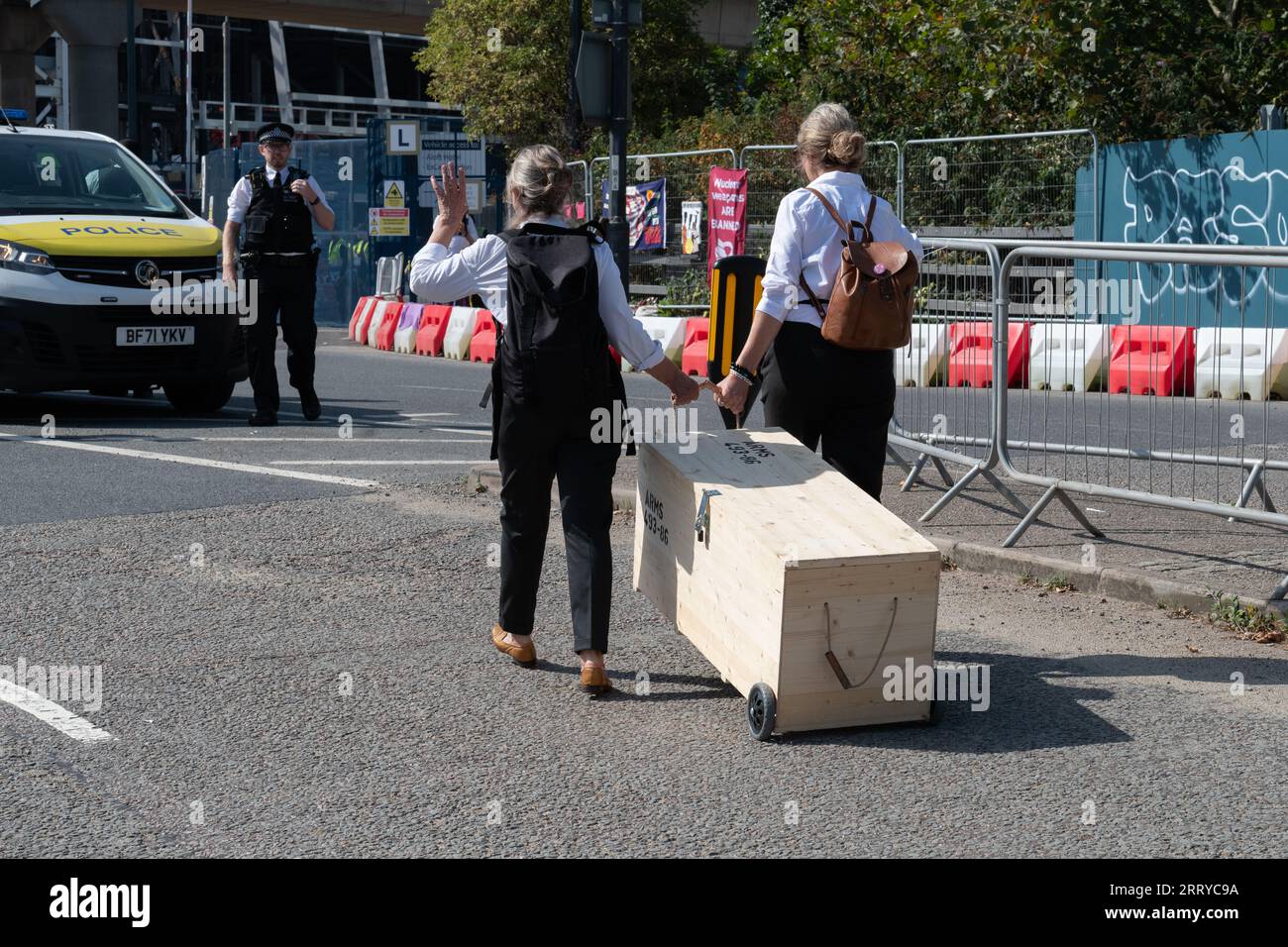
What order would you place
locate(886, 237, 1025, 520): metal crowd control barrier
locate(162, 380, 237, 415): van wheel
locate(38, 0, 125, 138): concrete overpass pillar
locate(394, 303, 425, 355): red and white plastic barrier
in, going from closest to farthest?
1. locate(886, 237, 1025, 520): metal crowd control barrier
2. locate(162, 380, 237, 415): van wheel
3. locate(394, 303, 425, 355): red and white plastic barrier
4. locate(38, 0, 125, 138): concrete overpass pillar

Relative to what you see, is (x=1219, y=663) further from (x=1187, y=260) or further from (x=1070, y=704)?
(x=1187, y=260)

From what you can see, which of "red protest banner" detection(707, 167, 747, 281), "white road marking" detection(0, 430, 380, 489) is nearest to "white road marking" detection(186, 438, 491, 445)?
"white road marking" detection(0, 430, 380, 489)

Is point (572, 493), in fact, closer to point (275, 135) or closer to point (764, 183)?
point (275, 135)

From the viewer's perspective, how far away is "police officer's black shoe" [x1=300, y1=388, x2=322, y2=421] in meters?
11.9

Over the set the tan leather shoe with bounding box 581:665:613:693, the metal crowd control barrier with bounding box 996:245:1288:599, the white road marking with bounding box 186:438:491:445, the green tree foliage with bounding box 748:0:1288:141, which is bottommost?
the tan leather shoe with bounding box 581:665:613:693

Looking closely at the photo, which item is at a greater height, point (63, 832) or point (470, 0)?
point (470, 0)

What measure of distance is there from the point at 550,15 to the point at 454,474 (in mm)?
32473

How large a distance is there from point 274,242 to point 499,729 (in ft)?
22.8

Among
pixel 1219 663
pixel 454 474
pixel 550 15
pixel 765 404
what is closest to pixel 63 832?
pixel 765 404

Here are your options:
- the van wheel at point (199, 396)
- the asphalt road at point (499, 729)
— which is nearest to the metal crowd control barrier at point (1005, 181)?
the van wheel at point (199, 396)

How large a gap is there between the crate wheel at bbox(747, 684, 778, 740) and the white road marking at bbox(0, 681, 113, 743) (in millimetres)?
1870

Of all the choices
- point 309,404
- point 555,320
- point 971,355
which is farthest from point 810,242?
point 309,404

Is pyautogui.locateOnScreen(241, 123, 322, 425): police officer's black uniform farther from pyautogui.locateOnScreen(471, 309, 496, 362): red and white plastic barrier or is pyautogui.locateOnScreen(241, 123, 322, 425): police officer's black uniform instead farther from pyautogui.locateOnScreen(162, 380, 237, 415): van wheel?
pyautogui.locateOnScreen(471, 309, 496, 362): red and white plastic barrier

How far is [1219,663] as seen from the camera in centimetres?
577
